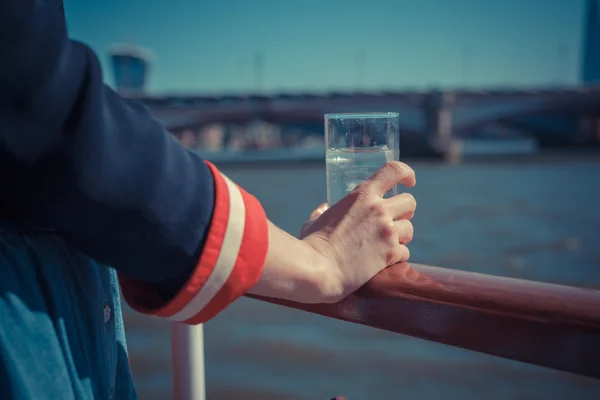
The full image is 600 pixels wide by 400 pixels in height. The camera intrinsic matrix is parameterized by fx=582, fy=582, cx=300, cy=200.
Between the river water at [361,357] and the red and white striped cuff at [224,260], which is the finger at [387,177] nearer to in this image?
the red and white striped cuff at [224,260]

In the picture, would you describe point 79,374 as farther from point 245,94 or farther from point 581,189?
point 245,94

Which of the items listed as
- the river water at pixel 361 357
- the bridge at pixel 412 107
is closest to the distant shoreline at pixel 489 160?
the bridge at pixel 412 107

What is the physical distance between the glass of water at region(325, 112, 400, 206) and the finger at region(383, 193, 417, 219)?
45mm

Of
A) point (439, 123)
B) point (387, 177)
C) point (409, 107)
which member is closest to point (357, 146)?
point (387, 177)

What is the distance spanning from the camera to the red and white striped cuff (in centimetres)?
44

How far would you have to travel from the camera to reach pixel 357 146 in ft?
2.28

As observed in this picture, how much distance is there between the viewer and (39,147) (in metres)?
0.36

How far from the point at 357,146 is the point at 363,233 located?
15 centimetres

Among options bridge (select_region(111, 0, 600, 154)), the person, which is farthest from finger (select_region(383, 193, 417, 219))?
bridge (select_region(111, 0, 600, 154))

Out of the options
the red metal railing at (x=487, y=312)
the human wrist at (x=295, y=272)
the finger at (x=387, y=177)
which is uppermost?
the finger at (x=387, y=177)

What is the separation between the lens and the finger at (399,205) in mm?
605

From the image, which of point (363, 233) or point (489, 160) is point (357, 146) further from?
point (489, 160)

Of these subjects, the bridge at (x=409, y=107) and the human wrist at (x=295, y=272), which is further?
the bridge at (x=409, y=107)

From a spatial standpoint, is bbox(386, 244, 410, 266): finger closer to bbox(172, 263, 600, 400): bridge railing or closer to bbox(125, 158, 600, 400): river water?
bbox(172, 263, 600, 400): bridge railing
